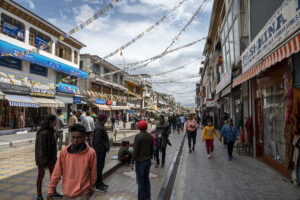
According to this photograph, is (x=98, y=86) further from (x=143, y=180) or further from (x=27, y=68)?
(x=143, y=180)

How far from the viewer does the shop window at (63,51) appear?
70.9 ft

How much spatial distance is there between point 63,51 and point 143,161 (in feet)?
71.8

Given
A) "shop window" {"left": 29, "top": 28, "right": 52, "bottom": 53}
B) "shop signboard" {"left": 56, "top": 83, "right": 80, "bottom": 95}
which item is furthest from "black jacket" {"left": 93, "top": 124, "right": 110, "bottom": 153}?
"shop signboard" {"left": 56, "top": 83, "right": 80, "bottom": 95}

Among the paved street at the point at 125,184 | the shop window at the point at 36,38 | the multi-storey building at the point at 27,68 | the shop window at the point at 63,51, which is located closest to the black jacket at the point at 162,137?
the paved street at the point at 125,184

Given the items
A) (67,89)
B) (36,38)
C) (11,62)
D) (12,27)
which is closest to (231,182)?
(11,62)

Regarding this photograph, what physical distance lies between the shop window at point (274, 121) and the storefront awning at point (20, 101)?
15.9m

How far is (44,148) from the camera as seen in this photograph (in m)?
3.81

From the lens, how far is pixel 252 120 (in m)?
7.96

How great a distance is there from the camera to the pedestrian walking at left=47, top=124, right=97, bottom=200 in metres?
2.27

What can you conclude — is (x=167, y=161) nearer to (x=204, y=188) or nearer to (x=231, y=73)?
(x=204, y=188)

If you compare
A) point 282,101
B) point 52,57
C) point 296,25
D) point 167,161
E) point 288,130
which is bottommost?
point 167,161

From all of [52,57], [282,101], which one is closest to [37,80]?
[52,57]

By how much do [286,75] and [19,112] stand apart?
19.3 meters

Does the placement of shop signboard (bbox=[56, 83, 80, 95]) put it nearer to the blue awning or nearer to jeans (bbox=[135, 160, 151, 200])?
the blue awning
